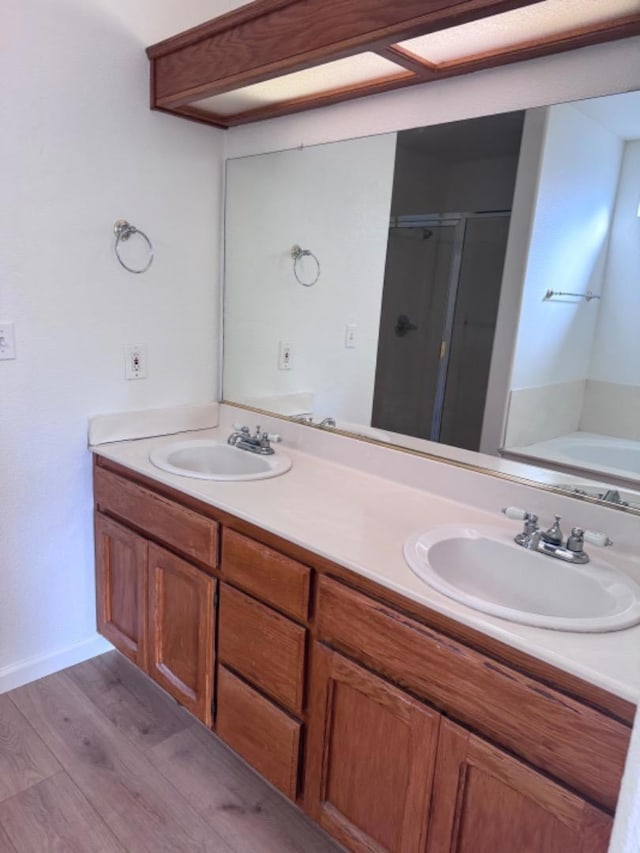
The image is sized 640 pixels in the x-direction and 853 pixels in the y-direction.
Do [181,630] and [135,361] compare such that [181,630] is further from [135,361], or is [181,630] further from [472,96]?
[472,96]

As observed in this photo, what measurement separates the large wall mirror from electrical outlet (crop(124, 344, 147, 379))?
0.37 metres

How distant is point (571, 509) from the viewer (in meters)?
1.41

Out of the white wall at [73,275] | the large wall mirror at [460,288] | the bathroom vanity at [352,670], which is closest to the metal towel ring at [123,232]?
the white wall at [73,275]

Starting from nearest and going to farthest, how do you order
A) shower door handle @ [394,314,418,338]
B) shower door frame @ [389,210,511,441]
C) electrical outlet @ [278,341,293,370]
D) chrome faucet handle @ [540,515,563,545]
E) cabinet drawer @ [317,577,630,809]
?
cabinet drawer @ [317,577,630,809], chrome faucet handle @ [540,515,563,545], shower door frame @ [389,210,511,441], shower door handle @ [394,314,418,338], electrical outlet @ [278,341,293,370]

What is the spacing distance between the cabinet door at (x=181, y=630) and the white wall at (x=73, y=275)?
444 mm

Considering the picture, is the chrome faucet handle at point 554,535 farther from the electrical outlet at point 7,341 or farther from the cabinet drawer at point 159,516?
the electrical outlet at point 7,341

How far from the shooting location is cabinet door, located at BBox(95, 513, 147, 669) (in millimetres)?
1859

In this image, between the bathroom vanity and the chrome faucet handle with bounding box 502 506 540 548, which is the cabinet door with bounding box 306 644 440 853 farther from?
the chrome faucet handle with bounding box 502 506 540 548

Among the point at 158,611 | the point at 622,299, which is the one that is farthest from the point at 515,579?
the point at 158,611

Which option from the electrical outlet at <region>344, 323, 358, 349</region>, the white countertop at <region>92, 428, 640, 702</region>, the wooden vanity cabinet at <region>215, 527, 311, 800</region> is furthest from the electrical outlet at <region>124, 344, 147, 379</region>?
the wooden vanity cabinet at <region>215, 527, 311, 800</region>

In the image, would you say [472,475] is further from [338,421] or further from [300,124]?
[300,124]

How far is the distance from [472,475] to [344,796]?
0.82 m

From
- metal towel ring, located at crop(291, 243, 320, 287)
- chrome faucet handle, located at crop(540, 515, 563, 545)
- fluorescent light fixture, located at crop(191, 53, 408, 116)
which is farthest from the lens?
metal towel ring, located at crop(291, 243, 320, 287)

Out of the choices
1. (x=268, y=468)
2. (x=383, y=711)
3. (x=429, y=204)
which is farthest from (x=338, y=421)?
(x=383, y=711)
